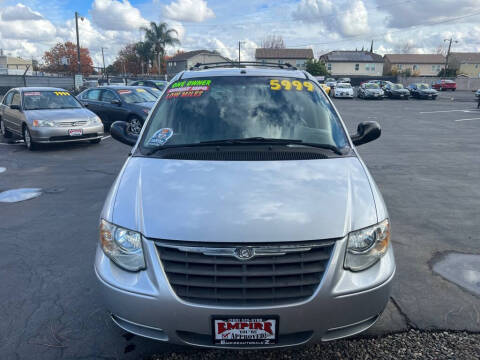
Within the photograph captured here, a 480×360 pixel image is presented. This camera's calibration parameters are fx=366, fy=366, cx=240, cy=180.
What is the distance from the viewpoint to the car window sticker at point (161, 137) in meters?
3.14

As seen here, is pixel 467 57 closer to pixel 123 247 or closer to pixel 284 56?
pixel 284 56

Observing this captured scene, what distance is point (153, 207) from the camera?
2260 millimetres

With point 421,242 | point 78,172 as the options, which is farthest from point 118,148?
point 421,242

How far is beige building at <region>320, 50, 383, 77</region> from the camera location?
265 ft

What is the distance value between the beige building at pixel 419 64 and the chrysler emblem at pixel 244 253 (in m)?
96.7

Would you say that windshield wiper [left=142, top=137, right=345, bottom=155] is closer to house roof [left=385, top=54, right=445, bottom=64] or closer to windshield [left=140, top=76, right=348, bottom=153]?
windshield [left=140, top=76, right=348, bottom=153]

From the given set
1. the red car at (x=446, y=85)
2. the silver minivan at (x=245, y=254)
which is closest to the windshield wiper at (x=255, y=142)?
the silver minivan at (x=245, y=254)

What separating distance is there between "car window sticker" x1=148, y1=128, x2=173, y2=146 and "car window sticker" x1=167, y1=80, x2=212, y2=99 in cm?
48

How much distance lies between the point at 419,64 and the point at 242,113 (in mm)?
100231

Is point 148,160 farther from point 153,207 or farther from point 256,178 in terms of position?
point 256,178

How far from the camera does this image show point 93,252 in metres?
3.97

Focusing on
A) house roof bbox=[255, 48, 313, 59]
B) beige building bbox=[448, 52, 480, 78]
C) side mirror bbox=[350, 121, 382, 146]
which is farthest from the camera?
beige building bbox=[448, 52, 480, 78]

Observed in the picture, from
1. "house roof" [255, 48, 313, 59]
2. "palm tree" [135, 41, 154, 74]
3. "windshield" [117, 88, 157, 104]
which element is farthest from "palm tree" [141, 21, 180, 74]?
"windshield" [117, 88, 157, 104]

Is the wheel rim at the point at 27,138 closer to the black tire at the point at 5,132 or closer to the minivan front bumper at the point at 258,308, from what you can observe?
the black tire at the point at 5,132
